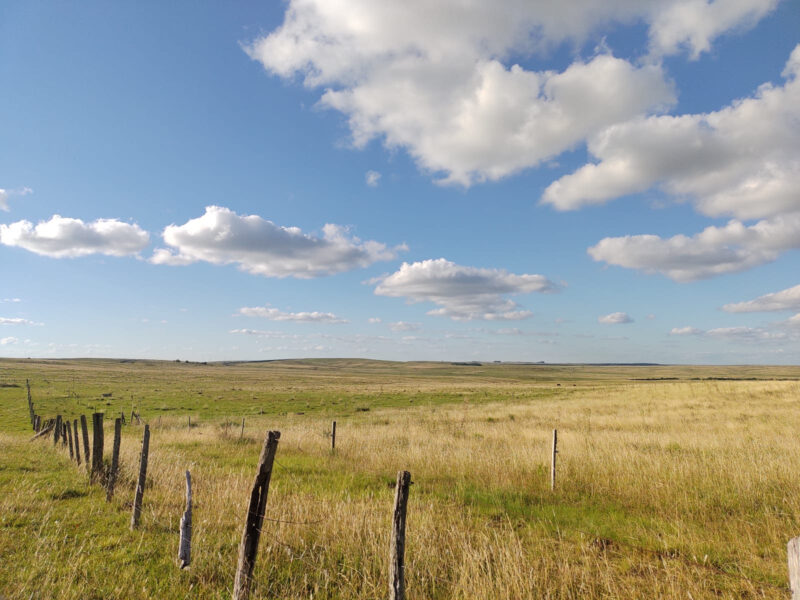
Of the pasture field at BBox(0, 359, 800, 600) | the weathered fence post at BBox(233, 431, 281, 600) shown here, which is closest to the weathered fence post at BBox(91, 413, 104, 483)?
the pasture field at BBox(0, 359, 800, 600)

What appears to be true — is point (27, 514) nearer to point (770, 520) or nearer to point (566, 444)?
point (770, 520)

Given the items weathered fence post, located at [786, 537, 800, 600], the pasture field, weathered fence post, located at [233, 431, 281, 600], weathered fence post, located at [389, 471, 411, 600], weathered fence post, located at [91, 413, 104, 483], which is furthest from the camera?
weathered fence post, located at [91, 413, 104, 483]

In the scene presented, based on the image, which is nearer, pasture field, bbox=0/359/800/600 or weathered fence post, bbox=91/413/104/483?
pasture field, bbox=0/359/800/600

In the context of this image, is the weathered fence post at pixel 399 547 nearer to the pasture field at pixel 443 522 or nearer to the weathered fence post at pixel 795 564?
the pasture field at pixel 443 522

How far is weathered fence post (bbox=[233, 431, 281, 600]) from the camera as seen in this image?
485cm

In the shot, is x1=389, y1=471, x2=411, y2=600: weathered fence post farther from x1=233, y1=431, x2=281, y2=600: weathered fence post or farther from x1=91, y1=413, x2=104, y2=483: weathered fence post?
x1=91, y1=413, x2=104, y2=483: weathered fence post

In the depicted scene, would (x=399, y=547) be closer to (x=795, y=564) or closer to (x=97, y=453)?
(x=795, y=564)

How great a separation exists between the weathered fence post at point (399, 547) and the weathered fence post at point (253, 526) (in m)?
1.47

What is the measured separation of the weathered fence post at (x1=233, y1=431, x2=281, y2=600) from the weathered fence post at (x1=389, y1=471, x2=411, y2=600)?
4.81 feet

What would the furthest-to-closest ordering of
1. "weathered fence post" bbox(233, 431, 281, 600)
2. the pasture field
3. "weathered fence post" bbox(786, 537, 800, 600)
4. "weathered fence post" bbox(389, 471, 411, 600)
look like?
the pasture field < "weathered fence post" bbox(233, 431, 281, 600) < "weathered fence post" bbox(389, 471, 411, 600) < "weathered fence post" bbox(786, 537, 800, 600)

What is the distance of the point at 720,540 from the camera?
7211mm

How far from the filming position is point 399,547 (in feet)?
15.2

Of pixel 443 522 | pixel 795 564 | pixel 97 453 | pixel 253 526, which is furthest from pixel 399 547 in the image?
pixel 97 453

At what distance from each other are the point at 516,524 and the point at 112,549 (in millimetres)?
7058
